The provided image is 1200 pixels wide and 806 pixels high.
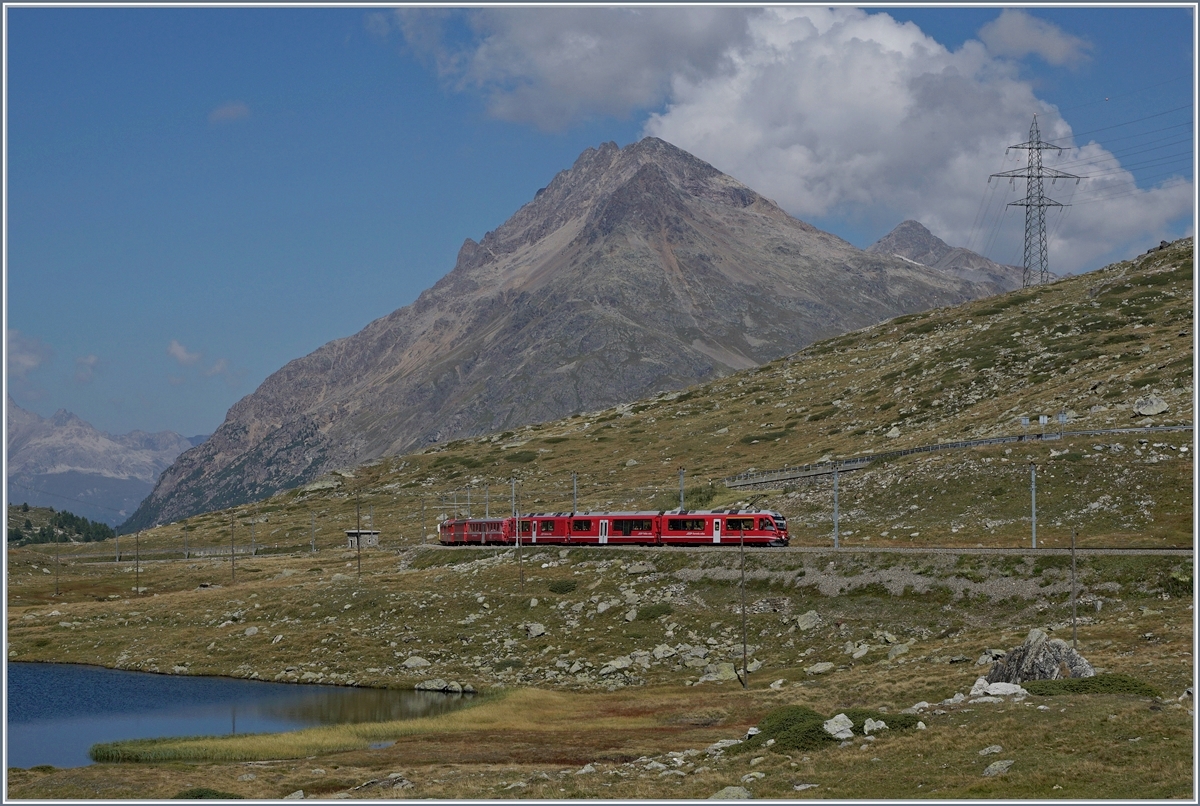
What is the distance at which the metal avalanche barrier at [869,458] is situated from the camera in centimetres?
9879

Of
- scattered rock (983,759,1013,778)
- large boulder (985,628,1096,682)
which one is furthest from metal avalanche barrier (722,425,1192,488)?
scattered rock (983,759,1013,778)

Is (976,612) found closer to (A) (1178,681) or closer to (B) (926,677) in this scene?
(B) (926,677)

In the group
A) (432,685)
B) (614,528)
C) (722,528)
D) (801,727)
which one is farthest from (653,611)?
(801,727)

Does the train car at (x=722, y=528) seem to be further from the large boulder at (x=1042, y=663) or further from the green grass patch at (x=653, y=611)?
the large boulder at (x=1042, y=663)

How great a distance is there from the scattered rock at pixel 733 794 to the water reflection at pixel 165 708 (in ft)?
117

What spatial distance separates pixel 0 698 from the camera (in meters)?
34.6

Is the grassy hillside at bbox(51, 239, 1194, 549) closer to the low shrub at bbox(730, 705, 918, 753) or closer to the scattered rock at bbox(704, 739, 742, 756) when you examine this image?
the low shrub at bbox(730, 705, 918, 753)

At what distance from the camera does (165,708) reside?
2894 inches

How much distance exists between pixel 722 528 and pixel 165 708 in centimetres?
4438

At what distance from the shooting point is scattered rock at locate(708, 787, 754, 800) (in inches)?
1324

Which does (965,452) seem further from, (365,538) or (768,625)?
(365,538)

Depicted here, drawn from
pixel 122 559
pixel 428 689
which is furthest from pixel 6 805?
pixel 122 559

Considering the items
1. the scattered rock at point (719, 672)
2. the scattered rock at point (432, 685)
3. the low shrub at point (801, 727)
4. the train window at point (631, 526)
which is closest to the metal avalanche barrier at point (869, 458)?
the train window at point (631, 526)

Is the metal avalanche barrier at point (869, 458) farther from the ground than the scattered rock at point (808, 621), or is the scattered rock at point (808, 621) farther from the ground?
the metal avalanche barrier at point (869, 458)
